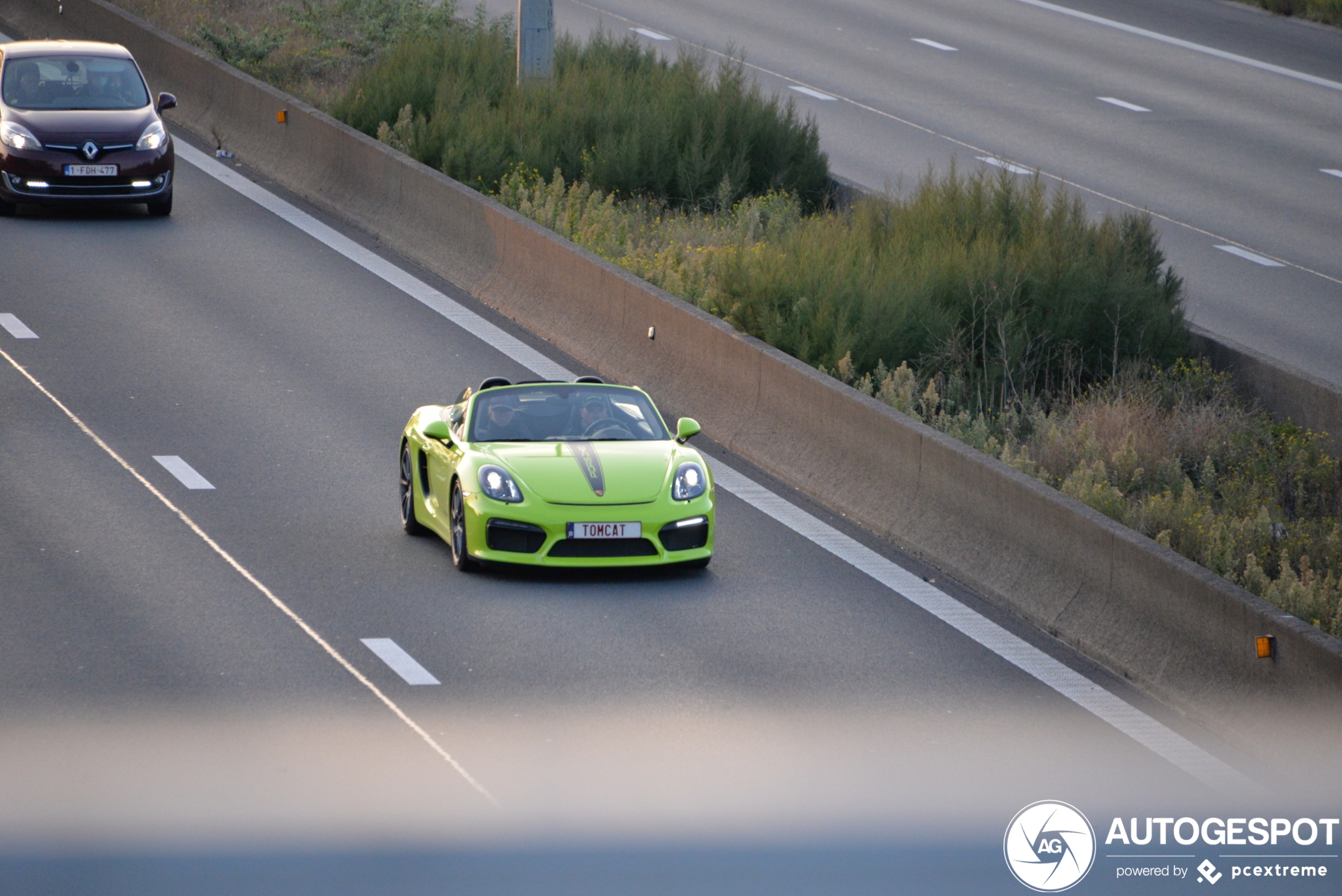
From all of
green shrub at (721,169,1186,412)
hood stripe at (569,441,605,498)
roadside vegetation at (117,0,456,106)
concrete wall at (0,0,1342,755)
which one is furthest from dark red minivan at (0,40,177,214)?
hood stripe at (569,441,605,498)

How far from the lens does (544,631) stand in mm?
11672

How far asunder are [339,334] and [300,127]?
746 cm

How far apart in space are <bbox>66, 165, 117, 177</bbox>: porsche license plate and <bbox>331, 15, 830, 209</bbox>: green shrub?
3.30m

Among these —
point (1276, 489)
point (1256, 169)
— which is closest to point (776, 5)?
point (1256, 169)

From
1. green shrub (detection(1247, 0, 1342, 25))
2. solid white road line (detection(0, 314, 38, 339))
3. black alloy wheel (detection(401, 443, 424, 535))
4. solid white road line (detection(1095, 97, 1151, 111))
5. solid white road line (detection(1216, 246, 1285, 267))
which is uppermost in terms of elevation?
green shrub (detection(1247, 0, 1342, 25))

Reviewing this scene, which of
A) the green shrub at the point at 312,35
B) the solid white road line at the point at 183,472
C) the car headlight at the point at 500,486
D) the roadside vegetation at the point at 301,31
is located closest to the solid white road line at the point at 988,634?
the car headlight at the point at 500,486

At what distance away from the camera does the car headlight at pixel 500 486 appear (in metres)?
12.6

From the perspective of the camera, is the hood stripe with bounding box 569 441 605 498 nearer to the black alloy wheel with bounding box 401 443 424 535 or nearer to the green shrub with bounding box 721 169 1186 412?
the black alloy wheel with bounding box 401 443 424 535

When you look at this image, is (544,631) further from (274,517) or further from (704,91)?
(704,91)

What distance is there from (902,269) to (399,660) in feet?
30.0

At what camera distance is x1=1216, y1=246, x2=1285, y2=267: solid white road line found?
24.5 m

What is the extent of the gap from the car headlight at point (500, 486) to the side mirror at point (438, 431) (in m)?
0.65

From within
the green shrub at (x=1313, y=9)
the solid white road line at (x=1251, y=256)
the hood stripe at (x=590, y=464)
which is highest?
the green shrub at (x=1313, y=9)

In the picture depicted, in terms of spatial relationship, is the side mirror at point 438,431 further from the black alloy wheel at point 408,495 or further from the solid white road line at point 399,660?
the solid white road line at point 399,660
